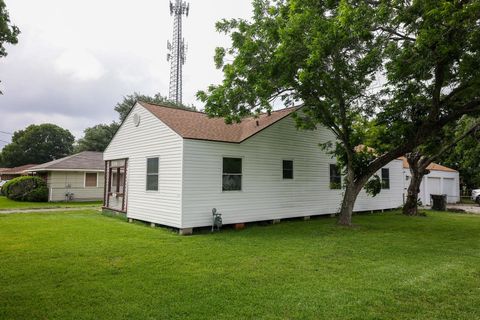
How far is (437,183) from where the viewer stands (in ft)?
79.1

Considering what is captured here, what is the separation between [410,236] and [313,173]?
4894mm

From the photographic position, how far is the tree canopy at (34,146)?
155 ft

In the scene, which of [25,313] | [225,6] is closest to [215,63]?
[225,6]

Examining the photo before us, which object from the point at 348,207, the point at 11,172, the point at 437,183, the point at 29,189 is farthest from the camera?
the point at 11,172

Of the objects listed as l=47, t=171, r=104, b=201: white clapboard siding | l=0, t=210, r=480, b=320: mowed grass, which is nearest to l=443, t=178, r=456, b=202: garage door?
l=0, t=210, r=480, b=320: mowed grass

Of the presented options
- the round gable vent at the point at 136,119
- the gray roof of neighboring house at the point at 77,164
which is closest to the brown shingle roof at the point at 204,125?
the round gable vent at the point at 136,119

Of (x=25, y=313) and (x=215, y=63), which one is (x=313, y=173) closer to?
(x=215, y=63)

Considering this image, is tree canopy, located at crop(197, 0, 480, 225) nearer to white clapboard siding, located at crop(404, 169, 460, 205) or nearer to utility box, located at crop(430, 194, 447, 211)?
utility box, located at crop(430, 194, 447, 211)

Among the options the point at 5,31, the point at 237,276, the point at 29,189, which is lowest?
the point at 237,276

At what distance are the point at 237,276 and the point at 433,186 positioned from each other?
23.9 meters

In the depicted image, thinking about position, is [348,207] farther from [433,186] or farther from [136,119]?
[433,186]

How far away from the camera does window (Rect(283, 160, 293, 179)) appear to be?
12.5 metres

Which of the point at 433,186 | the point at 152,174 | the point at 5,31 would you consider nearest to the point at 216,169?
the point at 152,174

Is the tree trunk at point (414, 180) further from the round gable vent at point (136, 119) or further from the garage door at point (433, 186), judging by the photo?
the round gable vent at point (136, 119)
